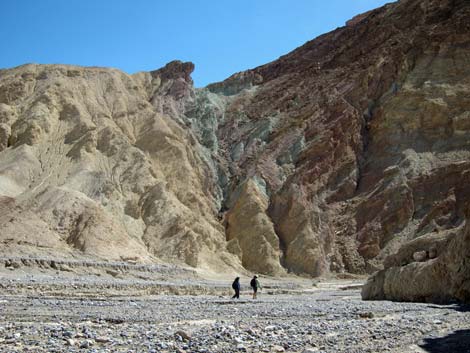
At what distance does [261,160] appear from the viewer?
6334 centimetres

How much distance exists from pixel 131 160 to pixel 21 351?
150ft

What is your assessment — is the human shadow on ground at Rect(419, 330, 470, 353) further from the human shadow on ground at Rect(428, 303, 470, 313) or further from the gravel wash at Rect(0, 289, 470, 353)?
the human shadow on ground at Rect(428, 303, 470, 313)

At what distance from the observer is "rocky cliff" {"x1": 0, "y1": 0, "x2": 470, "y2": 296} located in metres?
46.0

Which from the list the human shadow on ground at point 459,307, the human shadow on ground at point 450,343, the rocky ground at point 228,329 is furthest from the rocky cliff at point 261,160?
the human shadow on ground at point 450,343

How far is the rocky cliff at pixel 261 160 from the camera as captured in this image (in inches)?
1811

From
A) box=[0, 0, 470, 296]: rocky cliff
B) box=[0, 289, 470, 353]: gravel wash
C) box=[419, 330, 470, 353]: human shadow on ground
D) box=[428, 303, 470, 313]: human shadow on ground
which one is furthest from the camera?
box=[0, 0, 470, 296]: rocky cliff

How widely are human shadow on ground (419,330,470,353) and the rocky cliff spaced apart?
27.8 metres

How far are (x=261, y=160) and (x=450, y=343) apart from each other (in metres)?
51.8

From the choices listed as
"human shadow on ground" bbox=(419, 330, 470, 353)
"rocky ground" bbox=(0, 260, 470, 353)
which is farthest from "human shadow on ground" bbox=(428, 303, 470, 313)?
"human shadow on ground" bbox=(419, 330, 470, 353)

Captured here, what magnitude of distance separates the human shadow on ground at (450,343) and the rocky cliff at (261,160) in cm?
2781

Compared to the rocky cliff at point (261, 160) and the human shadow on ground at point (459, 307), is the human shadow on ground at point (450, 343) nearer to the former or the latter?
the human shadow on ground at point (459, 307)

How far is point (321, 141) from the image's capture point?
61.6 m

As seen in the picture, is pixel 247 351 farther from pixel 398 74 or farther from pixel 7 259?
pixel 398 74

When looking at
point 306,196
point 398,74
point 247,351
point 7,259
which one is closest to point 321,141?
point 306,196
